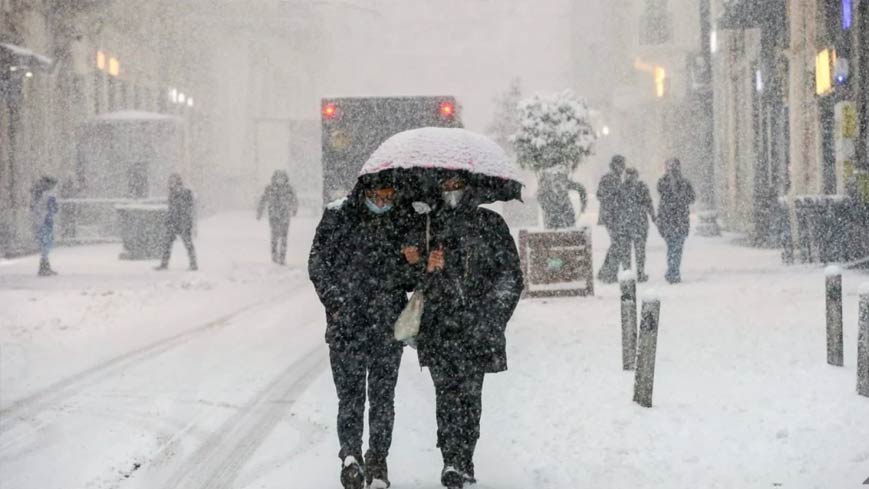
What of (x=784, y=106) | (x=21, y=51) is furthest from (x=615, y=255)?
(x=21, y=51)

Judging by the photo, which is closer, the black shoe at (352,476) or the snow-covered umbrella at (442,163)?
the black shoe at (352,476)

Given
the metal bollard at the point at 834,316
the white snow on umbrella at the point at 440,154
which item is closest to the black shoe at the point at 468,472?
the white snow on umbrella at the point at 440,154

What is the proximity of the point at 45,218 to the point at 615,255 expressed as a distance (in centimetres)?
1009

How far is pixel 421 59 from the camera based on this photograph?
304 feet

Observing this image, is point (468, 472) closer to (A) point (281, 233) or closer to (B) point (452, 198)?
(B) point (452, 198)

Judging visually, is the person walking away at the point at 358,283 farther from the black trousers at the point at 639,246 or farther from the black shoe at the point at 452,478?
the black trousers at the point at 639,246

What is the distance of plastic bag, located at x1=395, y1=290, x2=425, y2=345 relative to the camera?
20.0ft

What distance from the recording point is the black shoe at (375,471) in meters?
6.38

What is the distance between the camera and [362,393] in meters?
6.34

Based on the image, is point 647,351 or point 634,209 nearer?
point 647,351

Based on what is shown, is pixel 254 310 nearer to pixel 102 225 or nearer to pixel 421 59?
pixel 102 225

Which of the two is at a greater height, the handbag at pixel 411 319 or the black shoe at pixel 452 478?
the handbag at pixel 411 319

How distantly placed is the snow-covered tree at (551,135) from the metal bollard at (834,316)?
1409cm

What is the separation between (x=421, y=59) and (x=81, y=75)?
58885 millimetres
